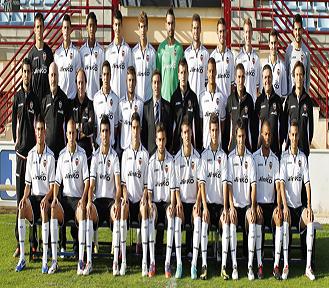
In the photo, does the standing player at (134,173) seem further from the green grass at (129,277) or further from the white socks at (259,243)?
the white socks at (259,243)

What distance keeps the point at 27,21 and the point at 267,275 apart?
346 inches

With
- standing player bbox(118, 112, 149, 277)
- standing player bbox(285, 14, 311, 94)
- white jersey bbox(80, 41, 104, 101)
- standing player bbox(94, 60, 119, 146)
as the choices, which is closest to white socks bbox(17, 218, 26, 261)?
standing player bbox(118, 112, 149, 277)

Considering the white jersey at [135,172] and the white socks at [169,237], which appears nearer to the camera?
the white socks at [169,237]

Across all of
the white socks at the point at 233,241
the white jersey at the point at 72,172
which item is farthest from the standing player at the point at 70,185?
the white socks at the point at 233,241

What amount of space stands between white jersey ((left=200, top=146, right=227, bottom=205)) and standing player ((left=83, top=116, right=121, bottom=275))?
3.28 ft

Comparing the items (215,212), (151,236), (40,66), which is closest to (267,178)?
(215,212)

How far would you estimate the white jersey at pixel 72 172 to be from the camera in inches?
357

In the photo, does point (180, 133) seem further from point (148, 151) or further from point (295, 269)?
point (295, 269)

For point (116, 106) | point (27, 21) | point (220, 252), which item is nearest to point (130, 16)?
point (27, 21)

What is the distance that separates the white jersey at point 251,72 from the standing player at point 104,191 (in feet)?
6.72

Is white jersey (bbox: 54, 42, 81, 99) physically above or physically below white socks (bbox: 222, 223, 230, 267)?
above

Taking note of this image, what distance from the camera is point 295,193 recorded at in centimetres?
912

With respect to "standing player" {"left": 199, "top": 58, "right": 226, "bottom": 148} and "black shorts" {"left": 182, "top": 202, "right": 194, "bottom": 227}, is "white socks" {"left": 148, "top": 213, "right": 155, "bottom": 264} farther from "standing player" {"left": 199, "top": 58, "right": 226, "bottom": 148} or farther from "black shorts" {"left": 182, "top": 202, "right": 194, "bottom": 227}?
"standing player" {"left": 199, "top": 58, "right": 226, "bottom": 148}

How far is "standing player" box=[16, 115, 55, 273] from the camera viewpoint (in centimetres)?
898
